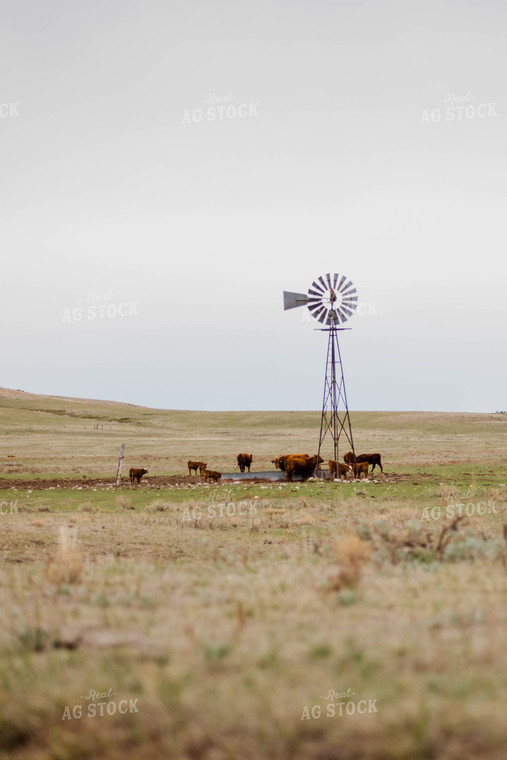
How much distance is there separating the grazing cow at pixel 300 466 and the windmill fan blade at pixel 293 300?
780 centimetres

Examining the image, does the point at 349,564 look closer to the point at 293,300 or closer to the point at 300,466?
the point at 300,466

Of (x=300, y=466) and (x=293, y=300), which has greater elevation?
(x=293, y=300)

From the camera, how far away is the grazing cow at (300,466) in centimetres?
3141

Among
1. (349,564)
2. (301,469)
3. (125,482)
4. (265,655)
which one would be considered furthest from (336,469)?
(265,655)

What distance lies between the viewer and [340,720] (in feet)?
14.6

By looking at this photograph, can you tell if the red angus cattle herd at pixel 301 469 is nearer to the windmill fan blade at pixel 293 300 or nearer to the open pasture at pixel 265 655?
Answer: the windmill fan blade at pixel 293 300

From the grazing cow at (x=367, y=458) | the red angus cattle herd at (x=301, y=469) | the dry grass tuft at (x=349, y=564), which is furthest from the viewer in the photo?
the grazing cow at (x=367, y=458)

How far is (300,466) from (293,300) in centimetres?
864

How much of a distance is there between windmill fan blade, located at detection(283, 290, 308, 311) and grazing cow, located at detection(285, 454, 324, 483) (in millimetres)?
7799

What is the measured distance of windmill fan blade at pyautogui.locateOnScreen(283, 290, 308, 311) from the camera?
33.1 metres

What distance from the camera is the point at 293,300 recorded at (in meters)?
33.3

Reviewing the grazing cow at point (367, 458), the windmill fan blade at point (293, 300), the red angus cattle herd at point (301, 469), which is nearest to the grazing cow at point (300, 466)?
the red angus cattle herd at point (301, 469)

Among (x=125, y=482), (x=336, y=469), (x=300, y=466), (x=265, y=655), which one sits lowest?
(x=125, y=482)

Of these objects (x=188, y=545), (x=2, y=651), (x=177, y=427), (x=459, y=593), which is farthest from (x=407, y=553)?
(x=177, y=427)
